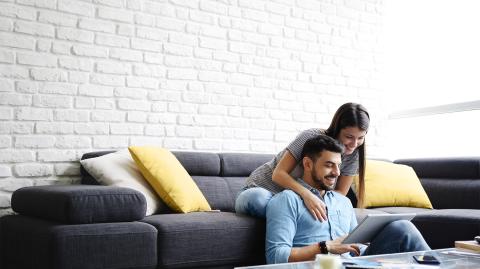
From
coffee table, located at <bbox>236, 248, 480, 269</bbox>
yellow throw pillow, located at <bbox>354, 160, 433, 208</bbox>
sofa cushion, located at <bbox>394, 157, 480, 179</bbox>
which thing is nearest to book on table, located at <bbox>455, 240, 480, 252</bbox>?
coffee table, located at <bbox>236, 248, 480, 269</bbox>

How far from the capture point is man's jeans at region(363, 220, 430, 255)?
2203 mm

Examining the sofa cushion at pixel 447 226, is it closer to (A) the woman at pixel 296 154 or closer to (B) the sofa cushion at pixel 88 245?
(A) the woman at pixel 296 154

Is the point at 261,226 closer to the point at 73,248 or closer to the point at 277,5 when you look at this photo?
the point at 73,248

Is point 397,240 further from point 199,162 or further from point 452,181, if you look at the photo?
point 452,181

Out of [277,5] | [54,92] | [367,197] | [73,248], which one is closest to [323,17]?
[277,5]

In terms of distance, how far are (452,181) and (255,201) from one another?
5.80 ft

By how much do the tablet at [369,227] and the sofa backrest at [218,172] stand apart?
1.20m

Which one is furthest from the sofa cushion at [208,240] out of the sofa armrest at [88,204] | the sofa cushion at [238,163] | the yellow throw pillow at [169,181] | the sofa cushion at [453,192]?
the sofa cushion at [453,192]

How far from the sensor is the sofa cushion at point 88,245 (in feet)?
7.09

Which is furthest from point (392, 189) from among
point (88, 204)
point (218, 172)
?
point (88, 204)

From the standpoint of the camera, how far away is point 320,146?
246cm

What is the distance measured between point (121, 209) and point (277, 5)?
2.30 meters

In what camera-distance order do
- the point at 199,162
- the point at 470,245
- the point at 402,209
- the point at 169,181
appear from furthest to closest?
the point at 402,209 → the point at 199,162 → the point at 169,181 → the point at 470,245

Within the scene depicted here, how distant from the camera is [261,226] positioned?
264 cm
